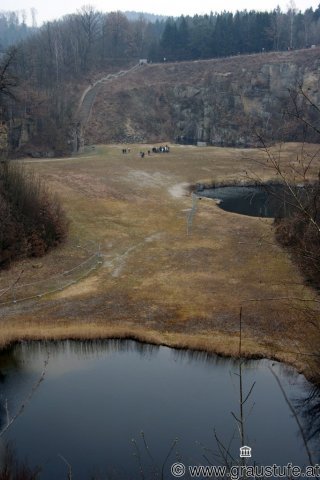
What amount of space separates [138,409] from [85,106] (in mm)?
94669

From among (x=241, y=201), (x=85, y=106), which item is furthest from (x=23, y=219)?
(x=85, y=106)

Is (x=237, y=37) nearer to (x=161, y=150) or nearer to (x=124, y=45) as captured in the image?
(x=124, y=45)

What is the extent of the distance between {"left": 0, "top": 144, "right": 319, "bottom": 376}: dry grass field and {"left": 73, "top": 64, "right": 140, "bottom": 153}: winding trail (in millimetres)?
31909

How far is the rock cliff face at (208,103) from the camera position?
100 m

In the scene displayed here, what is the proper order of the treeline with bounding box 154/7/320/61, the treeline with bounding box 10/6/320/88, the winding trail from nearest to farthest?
the winding trail, the treeline with bounding box 10/6/320/88, the treeline with bounding box 154/7/320/61

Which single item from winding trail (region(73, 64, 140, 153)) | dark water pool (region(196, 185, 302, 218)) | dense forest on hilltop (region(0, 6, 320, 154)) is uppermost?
dense forest on hilltop (region(0, 6, 320, 154))

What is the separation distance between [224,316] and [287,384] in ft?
23.3

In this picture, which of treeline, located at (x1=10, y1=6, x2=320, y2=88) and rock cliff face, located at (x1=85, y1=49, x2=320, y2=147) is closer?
rock cliff face, located at (x1=85, y1=49, x2=320, y2=147)

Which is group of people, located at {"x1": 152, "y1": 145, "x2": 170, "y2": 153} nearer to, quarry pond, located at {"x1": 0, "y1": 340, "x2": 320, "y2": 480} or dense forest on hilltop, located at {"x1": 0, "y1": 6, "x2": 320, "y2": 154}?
dense forest on hilltop, located at {"x1": 0, "y1": 6, "x2": 320, "y2": 154}

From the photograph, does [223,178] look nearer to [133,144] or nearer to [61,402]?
[133,144]

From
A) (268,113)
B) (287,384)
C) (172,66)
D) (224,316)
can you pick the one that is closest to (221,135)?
(268,113)

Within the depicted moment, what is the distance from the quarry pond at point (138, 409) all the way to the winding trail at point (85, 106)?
69453mm

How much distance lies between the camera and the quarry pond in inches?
659

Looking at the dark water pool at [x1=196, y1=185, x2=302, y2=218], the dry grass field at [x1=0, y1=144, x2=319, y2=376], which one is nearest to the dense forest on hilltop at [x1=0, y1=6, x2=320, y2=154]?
the dark water pool at [x1=196, y1=185, x2=302, y2=218]
